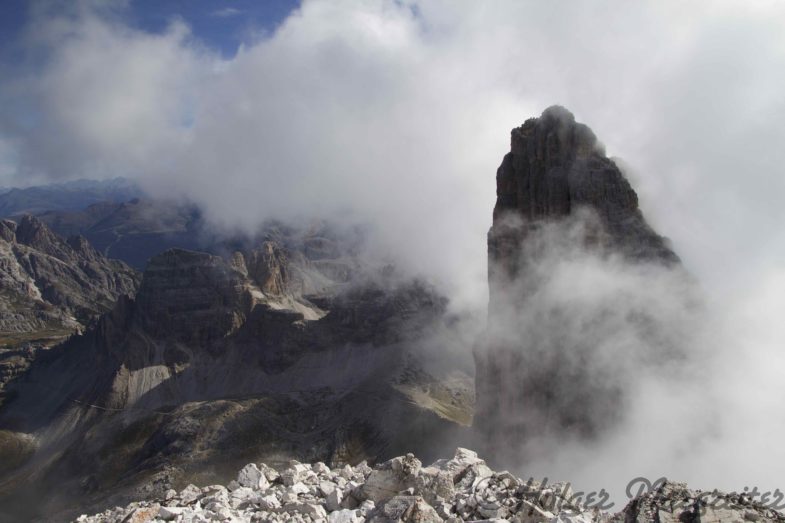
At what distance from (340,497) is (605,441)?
55.7m

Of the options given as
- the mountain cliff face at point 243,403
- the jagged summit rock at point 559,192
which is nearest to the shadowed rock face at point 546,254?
the jagged summit rock at point 559,192

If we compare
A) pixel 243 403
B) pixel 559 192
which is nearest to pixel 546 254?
pixel 559 192

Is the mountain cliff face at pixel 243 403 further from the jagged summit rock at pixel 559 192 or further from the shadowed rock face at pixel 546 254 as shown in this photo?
the jagged summit rock at pixel 559 192

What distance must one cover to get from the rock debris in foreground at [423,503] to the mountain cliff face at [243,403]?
317 feet

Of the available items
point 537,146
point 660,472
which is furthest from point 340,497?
point 537,146

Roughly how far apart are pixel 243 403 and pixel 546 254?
94.4m

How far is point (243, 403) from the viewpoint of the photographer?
15262 centimetres

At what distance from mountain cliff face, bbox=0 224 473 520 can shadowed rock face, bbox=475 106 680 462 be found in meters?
34.3

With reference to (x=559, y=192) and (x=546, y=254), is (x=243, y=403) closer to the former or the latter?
(x=546, y=254)

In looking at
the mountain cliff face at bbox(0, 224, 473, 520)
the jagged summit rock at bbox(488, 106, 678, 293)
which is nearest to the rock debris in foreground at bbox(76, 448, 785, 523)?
the jagged summit rock at bbox(488, 106, 678, 293)

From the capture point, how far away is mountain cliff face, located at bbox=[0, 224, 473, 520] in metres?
133

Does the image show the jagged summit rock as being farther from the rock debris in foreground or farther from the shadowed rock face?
the rock debris in foreground

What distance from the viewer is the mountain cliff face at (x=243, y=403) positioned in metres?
133

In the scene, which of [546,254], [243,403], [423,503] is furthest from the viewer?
[243,403]
